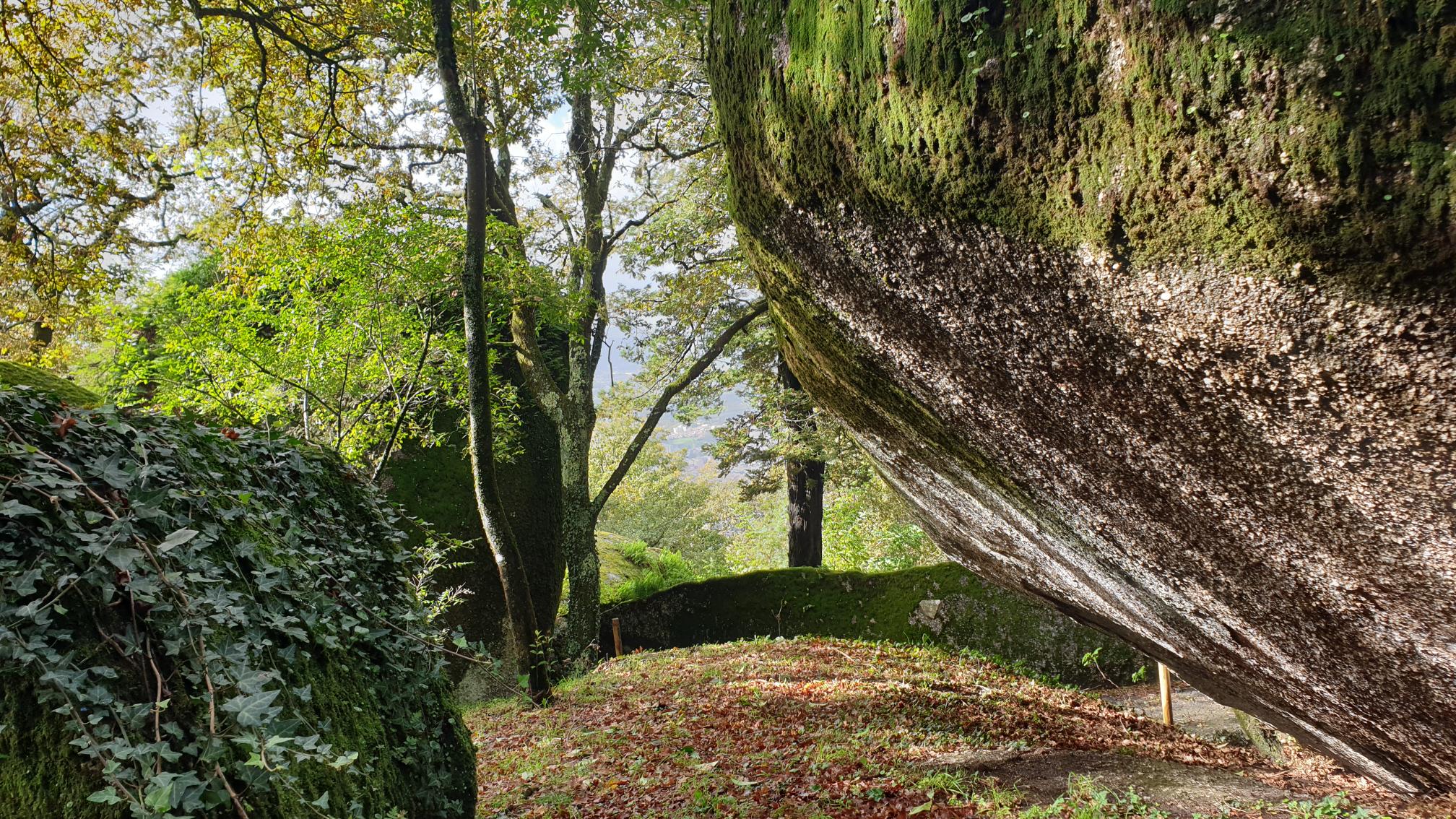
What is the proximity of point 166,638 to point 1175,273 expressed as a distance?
8.66ft

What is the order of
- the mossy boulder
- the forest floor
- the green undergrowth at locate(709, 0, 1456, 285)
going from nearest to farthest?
the green undergrowth at locate(709, 0, 1456, 285) < the forest floor < the mossy boulder

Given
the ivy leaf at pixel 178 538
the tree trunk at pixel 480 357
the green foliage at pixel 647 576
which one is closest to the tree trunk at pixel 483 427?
the tree trunk at pixel 480 357

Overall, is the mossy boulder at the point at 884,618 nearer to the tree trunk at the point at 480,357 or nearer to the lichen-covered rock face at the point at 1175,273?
the tree trunk at the point at 480,357

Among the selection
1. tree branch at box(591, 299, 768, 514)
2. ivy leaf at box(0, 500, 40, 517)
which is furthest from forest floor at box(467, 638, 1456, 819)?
ivy leaf at box(0, 500, 40, 517)

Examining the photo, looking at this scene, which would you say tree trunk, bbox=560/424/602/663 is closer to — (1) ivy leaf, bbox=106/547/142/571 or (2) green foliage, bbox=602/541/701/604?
(2) green foliage, bbox=602/541/701/604

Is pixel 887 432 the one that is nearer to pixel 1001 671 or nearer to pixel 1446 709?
pixel 1446 709

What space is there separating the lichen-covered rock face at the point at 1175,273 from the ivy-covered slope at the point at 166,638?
2.12 meters

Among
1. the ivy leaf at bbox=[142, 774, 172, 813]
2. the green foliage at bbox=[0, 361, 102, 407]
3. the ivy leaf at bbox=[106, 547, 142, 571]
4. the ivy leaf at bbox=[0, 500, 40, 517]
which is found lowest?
the ivy leaf at bbox=[142, 774, 172, 813]

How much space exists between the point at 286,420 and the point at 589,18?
539 cm

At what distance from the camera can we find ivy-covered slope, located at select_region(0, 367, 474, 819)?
1.63 metres

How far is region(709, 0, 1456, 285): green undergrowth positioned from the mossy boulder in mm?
7594

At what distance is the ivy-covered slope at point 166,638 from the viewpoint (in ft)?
5.35

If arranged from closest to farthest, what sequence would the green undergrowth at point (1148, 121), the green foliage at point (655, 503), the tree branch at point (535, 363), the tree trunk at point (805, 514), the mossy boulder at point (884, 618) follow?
the green undergrowth at point (1148, 121) → the mossy boulder at point (884, 618) → the tree branch at point (535, 363) → the tree trunk at point (805, 514) → the green foliage at point (655, 503)

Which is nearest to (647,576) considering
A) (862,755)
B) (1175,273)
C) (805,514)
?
(805,514)
